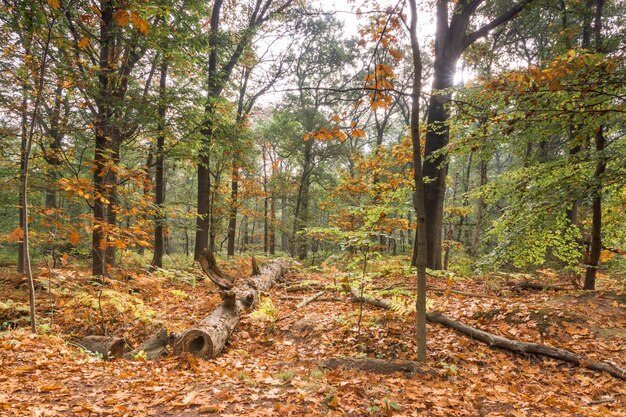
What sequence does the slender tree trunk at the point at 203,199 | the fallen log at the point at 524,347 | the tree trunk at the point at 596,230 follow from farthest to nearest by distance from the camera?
the slender tree trunk at the point at 203,199 → the tree trunk at the point at 596,230 → the fallen log at the point at 524,347

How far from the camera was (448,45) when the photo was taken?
29.1 ft

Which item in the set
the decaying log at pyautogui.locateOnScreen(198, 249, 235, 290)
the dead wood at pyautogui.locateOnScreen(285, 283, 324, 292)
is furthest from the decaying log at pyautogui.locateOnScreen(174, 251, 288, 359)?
the dead wood at pyautogui.locateOnScreen(285, 283, 324, 292)

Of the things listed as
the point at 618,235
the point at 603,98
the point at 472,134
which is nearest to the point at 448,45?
the point at 472,134

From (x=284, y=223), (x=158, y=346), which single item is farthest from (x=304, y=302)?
(x=284, y=223)

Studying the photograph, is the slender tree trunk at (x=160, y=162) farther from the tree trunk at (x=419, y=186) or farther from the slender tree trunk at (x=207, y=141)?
the tree trunk at (x=419, y=186)

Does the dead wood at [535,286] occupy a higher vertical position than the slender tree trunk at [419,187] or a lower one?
lower

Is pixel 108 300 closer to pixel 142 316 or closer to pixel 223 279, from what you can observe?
pixel 142 316

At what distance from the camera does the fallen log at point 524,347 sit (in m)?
4.11

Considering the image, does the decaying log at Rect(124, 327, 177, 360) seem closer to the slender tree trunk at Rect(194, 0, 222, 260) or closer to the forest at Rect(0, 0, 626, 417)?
the forest at Rect(0, 0, 626, 417)

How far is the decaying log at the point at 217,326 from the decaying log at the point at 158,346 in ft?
0.67

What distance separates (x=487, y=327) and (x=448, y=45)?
7631 millimetres

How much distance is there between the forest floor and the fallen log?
100 millimetres

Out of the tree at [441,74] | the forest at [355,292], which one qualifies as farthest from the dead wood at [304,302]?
the tree at [441,74]

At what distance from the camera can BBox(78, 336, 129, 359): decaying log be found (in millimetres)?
5152
